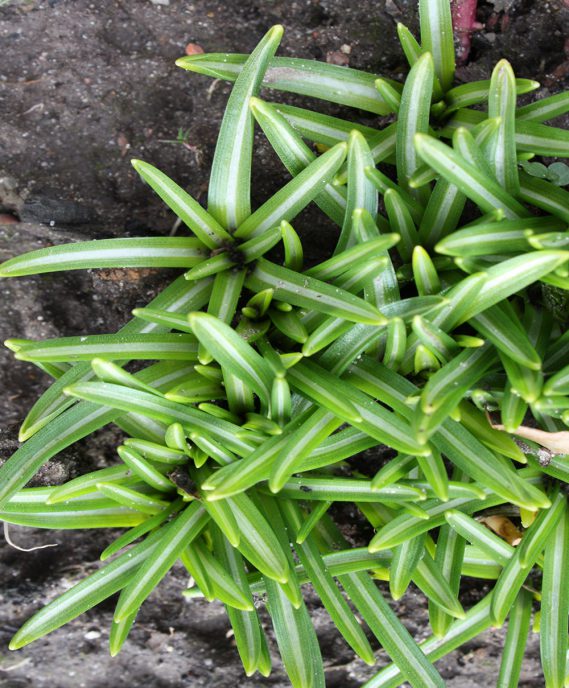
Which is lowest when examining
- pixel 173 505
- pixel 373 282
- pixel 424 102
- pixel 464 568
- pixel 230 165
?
pixel 464 568

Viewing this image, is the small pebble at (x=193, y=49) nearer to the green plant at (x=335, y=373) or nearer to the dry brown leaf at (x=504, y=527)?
the green plant at (x=335, y=373)

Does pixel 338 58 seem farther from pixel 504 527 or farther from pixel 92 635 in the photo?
pixel 92 635

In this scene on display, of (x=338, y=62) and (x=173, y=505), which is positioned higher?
(x=338, y=62)

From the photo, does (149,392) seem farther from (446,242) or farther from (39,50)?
(39,50)

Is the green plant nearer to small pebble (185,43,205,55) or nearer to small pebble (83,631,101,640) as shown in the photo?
small pebble (185,43,205,55)

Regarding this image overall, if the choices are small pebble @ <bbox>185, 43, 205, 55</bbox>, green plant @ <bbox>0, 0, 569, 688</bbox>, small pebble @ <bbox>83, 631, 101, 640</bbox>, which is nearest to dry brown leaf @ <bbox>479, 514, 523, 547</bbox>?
green plant @ <bbox>0, 0, 569, 688</bbox>

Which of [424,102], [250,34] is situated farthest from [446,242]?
[250,34]

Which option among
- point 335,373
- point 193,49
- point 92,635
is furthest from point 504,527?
point 193,49

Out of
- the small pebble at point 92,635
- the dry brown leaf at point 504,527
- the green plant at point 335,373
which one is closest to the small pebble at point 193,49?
the green plant at point 335,373
